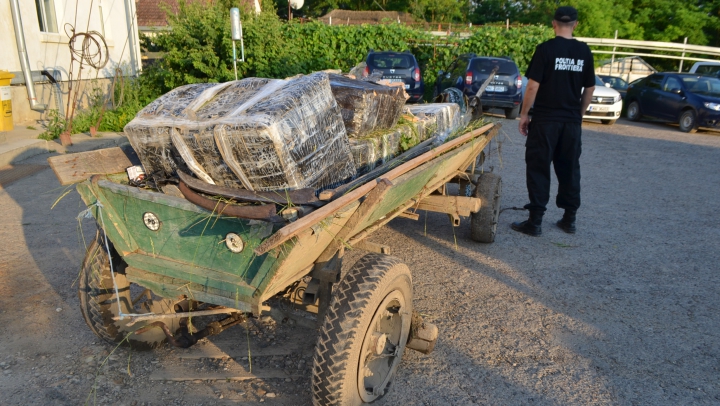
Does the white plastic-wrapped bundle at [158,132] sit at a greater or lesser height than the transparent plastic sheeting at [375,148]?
greater

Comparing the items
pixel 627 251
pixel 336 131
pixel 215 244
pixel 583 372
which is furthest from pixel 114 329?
pixel 627 251

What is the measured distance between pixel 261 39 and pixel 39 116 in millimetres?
6710

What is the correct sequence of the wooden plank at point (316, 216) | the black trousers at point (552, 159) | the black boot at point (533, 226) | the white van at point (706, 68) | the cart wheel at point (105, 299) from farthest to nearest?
the white van at point (706, 68) → the black boot at point (533, 226) → the black trousers at point (552, 159) → the cart wheel at point (105, 299) → the wooden plank at point (316, 216)

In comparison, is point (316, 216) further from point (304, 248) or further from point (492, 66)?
point (492, 66)

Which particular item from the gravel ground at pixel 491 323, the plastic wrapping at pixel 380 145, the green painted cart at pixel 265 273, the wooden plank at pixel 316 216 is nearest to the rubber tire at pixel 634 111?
the gravel ground at pixel 491 323

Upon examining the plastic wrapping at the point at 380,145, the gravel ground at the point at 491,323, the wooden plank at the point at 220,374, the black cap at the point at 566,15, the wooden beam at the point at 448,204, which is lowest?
the gravel ground at the point at 491,323

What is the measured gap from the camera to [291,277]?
8.86ft

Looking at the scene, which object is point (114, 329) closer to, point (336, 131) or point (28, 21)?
point (336, 131)

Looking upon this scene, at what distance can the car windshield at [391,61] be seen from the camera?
53.0 feet

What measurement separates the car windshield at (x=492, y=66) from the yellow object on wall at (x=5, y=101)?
11.3 metres

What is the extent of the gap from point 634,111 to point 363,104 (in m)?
16.1

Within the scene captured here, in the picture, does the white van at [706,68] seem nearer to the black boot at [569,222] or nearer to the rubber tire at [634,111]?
the rubber tire at [634,111]

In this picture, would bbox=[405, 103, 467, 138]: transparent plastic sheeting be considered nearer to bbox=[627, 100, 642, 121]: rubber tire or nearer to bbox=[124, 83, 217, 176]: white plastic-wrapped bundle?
bbox=[124, 83, 217, 176]: white plastic-wrapped bundle

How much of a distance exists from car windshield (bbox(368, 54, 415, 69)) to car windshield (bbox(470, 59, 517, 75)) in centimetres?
192
